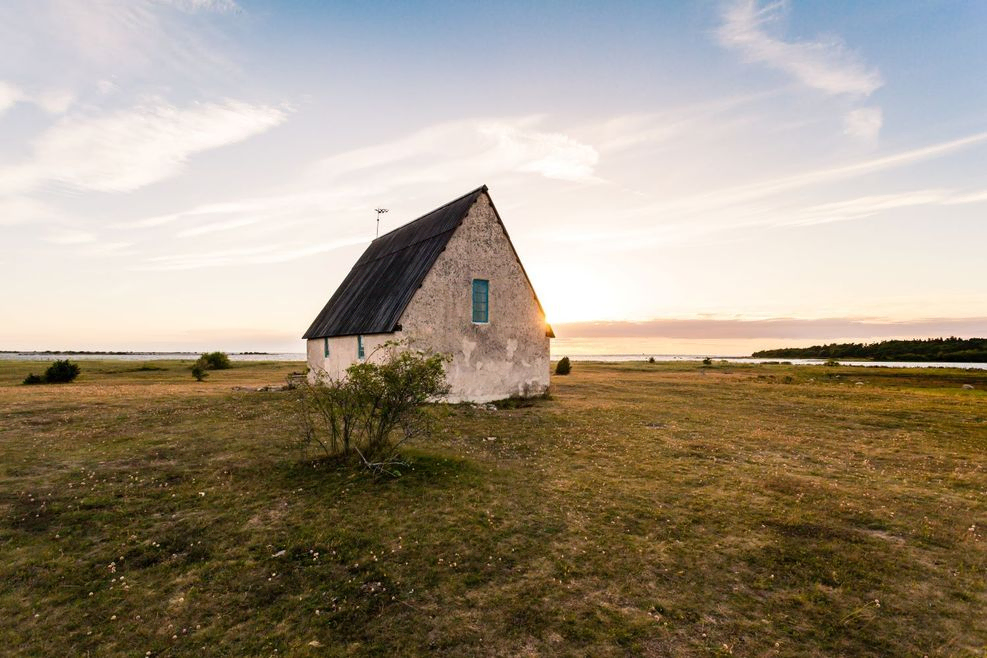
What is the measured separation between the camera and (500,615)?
5.81 meters

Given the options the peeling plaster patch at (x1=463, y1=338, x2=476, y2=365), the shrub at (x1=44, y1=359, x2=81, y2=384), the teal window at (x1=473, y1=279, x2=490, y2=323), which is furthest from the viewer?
the shrub at (x1=44, y1=359, x2=81, y2=384)

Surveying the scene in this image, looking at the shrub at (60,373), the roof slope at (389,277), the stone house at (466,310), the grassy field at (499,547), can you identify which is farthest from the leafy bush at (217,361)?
the grassy field at (499,547)

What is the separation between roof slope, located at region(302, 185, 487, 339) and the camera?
23.5 m

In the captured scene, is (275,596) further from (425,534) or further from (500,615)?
(500,615)

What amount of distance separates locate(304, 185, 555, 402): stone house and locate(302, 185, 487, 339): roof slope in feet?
0.26

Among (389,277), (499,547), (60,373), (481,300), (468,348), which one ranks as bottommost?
(499,547)

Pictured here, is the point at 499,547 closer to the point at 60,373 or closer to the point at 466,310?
the point at 466,310

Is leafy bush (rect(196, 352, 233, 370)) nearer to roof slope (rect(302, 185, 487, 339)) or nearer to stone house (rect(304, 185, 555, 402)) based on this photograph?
roof slope (rect(302, 185, 487, 339))

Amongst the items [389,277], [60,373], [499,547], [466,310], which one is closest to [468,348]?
[466,310]

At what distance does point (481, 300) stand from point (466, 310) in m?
1.06

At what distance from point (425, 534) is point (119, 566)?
4585 mm

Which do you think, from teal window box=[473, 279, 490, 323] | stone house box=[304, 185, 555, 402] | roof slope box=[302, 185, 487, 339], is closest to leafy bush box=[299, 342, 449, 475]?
stone house box=[304, 185, 555, 402]

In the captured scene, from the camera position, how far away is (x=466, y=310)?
77.7 ft

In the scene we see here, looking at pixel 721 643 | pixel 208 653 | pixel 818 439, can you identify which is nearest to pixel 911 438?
pixel 818 439
